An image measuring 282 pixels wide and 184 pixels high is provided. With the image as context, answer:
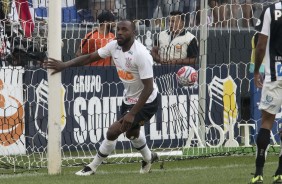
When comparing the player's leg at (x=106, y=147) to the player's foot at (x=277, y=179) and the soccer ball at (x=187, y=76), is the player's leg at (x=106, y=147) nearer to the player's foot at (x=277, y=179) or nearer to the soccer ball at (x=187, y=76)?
the player's foot at (x=277, y=179)

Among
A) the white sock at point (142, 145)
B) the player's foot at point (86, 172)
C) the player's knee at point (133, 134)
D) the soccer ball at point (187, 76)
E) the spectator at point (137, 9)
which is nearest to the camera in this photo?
the player's foot at point (86, 172)

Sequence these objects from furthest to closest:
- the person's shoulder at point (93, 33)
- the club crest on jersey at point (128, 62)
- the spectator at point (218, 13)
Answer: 1. the spectator at point (218, 13)
2. the person's shoulder at point (93, 33)
3. the club crest on jersey at point (128, 62)

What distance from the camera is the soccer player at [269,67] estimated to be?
10.8 metres

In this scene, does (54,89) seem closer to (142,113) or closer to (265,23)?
(142,113)

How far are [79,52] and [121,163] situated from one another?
247cm

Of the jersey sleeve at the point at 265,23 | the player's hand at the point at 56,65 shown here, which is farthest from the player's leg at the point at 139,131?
Result: the jersey sleeve at the point at 265,23

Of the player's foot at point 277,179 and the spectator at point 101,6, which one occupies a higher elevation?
the spectator at point 101,6

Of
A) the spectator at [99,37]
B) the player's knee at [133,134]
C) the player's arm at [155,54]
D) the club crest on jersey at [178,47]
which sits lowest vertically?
the player's knee at [133,134]

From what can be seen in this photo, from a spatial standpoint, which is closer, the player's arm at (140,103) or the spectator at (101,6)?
the player's arm at (140,103)

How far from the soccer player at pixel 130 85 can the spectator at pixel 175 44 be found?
3.54 m

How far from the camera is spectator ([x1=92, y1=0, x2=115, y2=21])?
17.5m

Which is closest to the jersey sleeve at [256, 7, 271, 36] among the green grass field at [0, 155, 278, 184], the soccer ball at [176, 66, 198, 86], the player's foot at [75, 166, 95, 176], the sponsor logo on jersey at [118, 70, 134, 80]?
the green grass field at [0, 155, 278, 184]

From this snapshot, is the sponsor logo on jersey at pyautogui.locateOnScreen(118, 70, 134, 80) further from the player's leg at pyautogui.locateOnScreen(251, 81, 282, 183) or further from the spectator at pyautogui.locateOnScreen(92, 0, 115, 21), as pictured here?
the spectator at pyautogui.locateOnScreen(92, 0, 115, 21)

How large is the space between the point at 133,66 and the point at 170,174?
4.69ft
